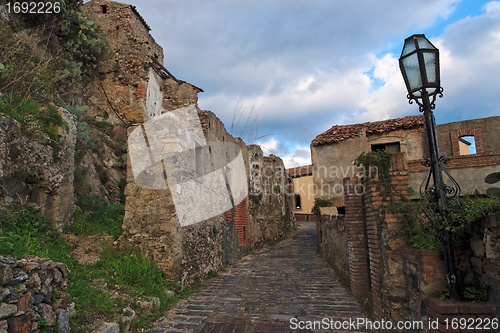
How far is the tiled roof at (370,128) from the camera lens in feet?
46.2

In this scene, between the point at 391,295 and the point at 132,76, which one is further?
the point at 132,76

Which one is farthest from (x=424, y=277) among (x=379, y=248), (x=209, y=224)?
(x=209, y=224)

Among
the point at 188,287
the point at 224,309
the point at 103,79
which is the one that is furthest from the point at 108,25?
the point at 224,309

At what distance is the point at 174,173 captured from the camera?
656 cm

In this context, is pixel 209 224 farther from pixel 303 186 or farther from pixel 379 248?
pixel 303 186

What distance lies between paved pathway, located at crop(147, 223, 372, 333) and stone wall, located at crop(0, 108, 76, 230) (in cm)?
306

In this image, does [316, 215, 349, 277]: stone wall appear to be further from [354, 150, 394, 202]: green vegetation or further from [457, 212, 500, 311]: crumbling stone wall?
[457, 212, 500, 311]: crumbling stone wall

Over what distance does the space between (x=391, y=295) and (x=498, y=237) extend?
193 cm

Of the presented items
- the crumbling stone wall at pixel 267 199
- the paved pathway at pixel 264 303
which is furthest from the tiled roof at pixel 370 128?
the paved pathway at pixel 264 303

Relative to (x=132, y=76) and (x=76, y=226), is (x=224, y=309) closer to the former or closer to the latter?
(x=76, y=226)

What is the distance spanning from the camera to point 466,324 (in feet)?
8.86

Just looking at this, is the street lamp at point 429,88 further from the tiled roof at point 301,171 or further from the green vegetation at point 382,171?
the tiled roof at point 301,171

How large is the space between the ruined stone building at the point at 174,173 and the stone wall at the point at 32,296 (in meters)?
2.73

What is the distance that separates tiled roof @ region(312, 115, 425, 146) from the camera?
14.1 metres
